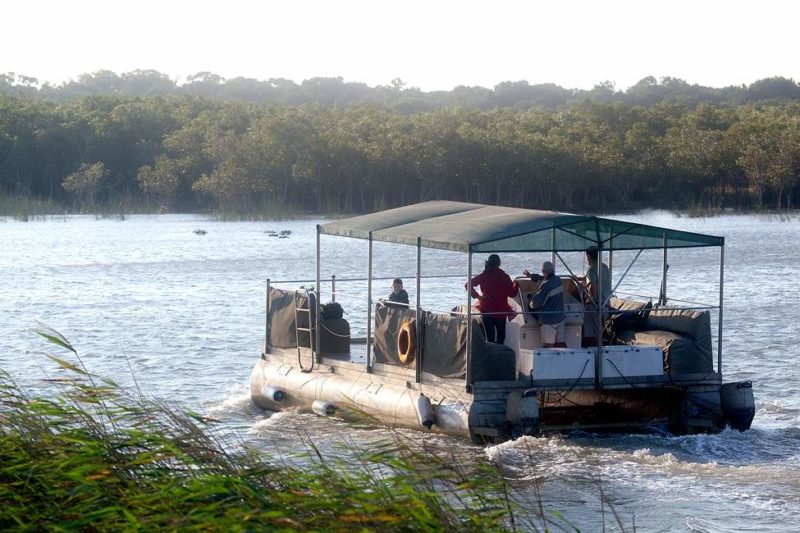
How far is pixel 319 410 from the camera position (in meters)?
16.2

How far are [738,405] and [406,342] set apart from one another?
3.87 m

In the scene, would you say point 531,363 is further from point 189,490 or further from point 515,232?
point 189,490

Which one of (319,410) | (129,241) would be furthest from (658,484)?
(129,241)

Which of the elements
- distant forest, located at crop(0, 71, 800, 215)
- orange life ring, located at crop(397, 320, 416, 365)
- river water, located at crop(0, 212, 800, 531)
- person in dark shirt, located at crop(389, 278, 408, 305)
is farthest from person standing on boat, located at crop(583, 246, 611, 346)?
distant forest, located at crop(0, 71, 800, 215)

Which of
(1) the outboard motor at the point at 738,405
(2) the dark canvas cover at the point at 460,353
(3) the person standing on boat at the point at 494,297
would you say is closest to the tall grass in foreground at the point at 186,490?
(2) the dark canvas cover at the point at 460,353

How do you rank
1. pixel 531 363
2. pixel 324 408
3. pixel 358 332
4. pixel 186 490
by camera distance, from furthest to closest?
pixel 358 332
pixel 324 408
pixel 531 363
pixel 186 490

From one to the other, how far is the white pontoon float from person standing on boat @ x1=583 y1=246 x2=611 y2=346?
0.21 feet

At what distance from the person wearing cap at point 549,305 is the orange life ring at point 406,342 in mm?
1412

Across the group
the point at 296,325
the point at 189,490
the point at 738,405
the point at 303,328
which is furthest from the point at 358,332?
the point at 189,490

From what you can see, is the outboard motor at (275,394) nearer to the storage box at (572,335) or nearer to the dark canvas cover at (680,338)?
the storage box at (572,335)

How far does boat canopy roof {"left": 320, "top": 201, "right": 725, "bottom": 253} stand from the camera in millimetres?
14547

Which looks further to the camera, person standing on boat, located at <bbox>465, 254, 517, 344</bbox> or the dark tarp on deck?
person standing on boat, located at <bbox>465, 254, 517, 344</bbox>

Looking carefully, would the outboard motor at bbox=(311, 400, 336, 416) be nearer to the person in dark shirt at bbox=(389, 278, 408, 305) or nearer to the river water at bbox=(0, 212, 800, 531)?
the river water at bbox=(0, 212, 800, 531)

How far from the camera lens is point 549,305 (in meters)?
15.0
